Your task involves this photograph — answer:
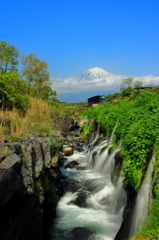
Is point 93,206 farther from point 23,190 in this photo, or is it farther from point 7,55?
point 7,55

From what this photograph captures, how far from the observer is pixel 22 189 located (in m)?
5.92

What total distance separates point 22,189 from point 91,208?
472cm

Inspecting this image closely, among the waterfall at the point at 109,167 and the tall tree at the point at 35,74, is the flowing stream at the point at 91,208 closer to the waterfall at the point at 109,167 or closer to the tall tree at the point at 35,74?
the waterfall at the point at 109,167

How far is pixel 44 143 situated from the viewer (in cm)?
870

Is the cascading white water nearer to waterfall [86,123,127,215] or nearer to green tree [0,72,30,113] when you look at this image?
waterfall [86,123,127,215]

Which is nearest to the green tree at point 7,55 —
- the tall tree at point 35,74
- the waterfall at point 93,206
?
the tall tree at point 35,74

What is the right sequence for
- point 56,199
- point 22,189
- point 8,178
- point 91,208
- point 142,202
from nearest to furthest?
point 8,178 → point 22,189 → point 142,202 → point 56,199 → point 91,208

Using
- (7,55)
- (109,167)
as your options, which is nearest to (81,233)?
(109,167)

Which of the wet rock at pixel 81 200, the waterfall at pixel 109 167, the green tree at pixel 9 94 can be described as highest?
the green tree at pixel 9 94

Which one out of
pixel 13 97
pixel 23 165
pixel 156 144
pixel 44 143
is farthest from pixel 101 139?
pixel 23 165

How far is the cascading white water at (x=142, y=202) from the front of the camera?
6.41m

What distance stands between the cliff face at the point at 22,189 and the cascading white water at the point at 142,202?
10.4 feet

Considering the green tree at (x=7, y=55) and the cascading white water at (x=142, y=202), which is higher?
the green tree at (x=7, y=55)

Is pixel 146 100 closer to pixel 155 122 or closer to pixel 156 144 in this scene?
pixel 155 122
